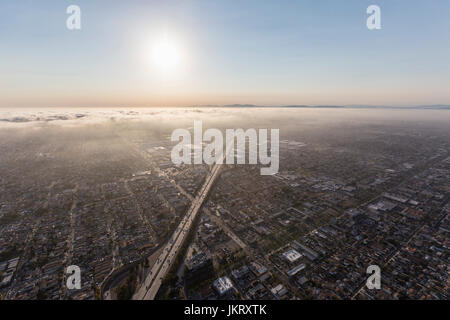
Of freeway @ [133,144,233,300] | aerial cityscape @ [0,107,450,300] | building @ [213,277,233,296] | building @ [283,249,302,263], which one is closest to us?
building @ [213,277,233,296]

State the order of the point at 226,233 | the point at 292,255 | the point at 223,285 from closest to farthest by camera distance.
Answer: the point at 223,285 < the point at 292,255 < the point at 226,233

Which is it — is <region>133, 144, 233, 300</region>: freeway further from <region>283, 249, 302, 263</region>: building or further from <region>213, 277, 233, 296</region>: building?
<region>283, 249, 302, 263</region>: building

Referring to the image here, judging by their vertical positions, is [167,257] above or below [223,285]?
above

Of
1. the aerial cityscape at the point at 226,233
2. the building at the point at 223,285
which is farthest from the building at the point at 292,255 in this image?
the building at the point at 223,285

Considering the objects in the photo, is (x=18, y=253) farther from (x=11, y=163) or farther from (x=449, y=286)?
(x=11, y=163)

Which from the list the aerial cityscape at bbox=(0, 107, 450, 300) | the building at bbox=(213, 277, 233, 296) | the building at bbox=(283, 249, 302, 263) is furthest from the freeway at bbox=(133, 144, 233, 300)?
the building at bbox=(283, 249, 302, 263)

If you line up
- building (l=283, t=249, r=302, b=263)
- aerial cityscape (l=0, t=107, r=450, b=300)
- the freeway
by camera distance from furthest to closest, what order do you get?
building (l=283, t=249, r=302, b=263), aerial cityscape (l=0, t=107, r=450, b=300), the freeway

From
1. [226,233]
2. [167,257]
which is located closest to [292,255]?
[226,233]

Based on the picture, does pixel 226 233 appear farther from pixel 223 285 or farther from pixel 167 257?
pixel 167 257

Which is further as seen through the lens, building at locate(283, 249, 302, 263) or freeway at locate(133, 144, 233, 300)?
building at locate(283, 249, 302, 263)
